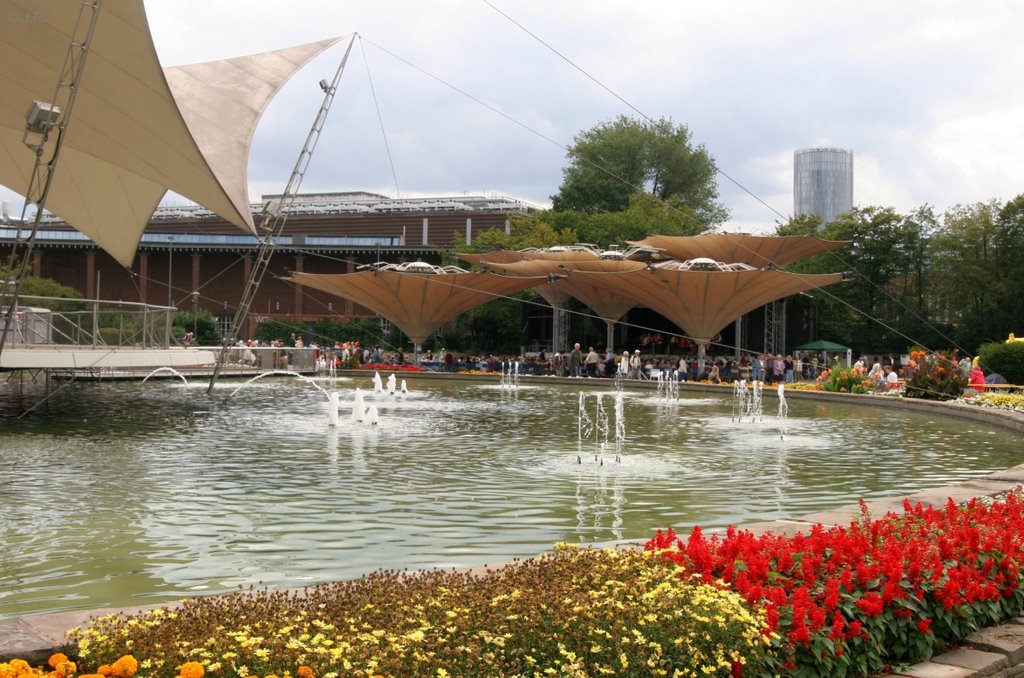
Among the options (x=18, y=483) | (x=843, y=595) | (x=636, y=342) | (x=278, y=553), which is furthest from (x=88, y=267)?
(x=843, y=595)

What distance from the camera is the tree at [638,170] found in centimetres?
6694

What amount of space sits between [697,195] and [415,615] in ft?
224

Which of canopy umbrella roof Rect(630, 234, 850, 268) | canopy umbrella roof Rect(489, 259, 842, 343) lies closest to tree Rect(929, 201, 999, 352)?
canopy umbrella roof Rect(630, 234, 850, 268)

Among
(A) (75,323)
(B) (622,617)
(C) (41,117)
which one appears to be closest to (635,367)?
(A) (75,323)

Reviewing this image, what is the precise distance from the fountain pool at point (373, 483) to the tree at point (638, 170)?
46.5 m

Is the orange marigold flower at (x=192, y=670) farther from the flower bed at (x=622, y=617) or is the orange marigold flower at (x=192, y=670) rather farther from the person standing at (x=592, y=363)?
the person standing at (x=592, y=363)

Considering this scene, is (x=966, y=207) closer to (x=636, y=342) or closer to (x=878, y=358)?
(x=878, y=358)

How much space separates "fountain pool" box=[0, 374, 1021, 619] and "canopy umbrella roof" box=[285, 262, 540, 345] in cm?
2225

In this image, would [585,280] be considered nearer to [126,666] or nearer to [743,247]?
[743,247]

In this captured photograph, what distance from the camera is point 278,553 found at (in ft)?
24.9

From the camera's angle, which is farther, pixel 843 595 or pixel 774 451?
pixel 774 451

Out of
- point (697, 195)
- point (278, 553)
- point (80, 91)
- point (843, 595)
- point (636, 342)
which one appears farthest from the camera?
point (697, 195)

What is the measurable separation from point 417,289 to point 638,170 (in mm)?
28792

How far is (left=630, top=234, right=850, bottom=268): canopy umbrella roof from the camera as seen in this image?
44156mm
